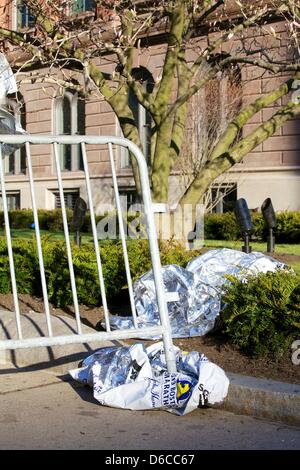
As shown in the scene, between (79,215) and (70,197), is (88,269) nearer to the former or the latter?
(79,215)

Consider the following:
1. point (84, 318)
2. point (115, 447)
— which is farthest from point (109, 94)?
point (115, 447)

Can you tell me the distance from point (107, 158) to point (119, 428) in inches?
782

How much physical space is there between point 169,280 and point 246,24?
4.79 metres

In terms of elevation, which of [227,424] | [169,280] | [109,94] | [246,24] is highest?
[246,24]

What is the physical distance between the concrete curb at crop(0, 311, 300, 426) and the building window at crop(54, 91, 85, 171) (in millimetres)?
18475

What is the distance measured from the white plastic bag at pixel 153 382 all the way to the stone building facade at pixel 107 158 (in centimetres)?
1102

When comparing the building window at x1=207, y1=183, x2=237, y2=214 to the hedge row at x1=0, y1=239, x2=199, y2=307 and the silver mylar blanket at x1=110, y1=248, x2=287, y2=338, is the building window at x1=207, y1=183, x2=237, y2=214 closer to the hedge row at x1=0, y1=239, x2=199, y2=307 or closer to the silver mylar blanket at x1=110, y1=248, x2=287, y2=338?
the hedge row at x1=0, y1=239, x2=199, y2=307

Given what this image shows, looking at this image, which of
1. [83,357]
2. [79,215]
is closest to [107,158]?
[79,215]

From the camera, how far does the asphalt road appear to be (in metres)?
4.39

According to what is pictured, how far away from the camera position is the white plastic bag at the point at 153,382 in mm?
5012

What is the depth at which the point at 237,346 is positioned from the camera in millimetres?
6125

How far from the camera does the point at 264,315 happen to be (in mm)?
5891

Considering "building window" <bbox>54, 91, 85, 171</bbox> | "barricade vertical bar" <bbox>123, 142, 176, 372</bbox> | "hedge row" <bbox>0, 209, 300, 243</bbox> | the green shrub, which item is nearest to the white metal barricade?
"barricade vertical bar" <bbox>123, 142, 176, 372</bbox>
